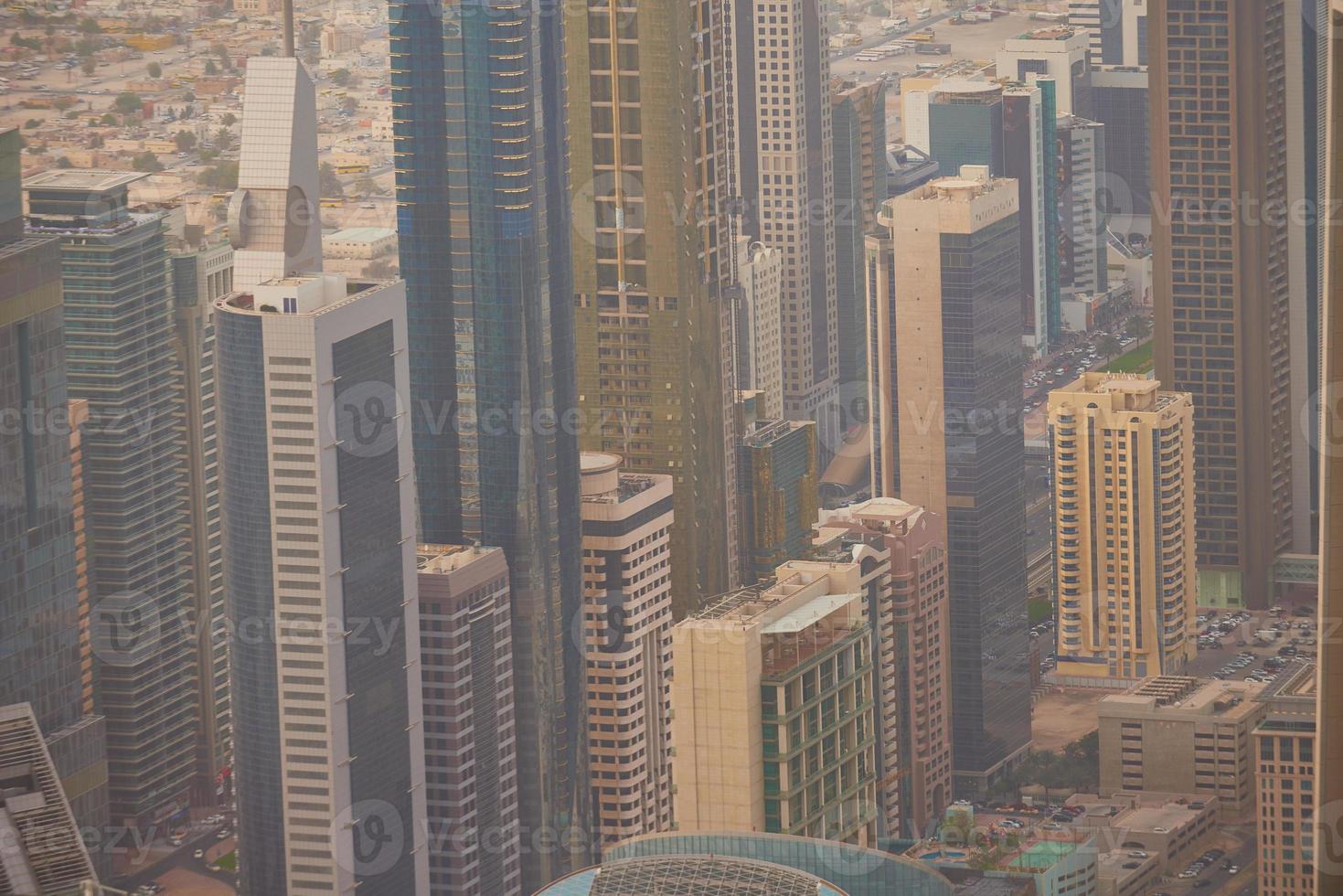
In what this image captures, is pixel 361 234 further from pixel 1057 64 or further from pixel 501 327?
pixel 1057 64

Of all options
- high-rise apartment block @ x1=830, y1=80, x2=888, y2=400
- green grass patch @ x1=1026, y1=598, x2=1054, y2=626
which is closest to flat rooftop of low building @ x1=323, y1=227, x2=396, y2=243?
green grass patch @ x1=1026, y1=598, x2=1054, y2=626

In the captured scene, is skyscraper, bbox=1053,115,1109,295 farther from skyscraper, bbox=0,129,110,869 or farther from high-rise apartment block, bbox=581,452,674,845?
skyscraper, bbox=0,129,110,869

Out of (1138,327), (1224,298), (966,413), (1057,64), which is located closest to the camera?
(966,413)

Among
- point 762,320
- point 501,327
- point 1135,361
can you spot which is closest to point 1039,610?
point 762,320

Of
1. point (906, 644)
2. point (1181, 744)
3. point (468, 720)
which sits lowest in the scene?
point (1181, 744)

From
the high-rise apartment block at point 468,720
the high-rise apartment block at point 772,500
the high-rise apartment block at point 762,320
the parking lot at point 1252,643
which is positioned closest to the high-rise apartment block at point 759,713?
the high-rise apartment block at point 468,720

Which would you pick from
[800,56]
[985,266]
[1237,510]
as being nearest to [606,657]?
[985,266]
